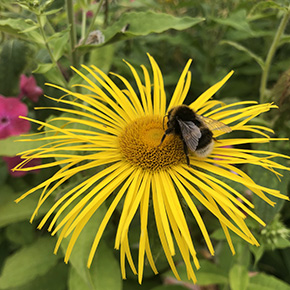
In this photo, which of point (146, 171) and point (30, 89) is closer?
point (146, 171)

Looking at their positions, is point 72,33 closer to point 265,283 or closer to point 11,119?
point 11,119

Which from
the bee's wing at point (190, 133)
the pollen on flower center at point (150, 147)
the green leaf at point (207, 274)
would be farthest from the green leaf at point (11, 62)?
the green leaf at point (207, 274)

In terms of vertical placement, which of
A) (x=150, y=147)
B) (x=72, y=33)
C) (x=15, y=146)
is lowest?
(x=15, y=146)

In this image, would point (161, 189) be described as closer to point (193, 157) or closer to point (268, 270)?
point (193, 157)

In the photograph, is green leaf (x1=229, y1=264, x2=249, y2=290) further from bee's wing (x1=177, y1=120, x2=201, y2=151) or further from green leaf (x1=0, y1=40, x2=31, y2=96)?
green leaf (x1=0, y1=40, x2=31, y2=96)

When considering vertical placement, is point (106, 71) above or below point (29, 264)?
Answer: above

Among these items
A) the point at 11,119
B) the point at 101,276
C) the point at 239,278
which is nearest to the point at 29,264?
the point at 101,276

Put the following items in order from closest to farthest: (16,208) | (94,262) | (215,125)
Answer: (215,125) < (94,262) < (16,208)
